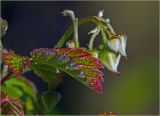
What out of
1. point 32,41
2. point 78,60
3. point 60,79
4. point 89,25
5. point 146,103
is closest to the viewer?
point 78,60

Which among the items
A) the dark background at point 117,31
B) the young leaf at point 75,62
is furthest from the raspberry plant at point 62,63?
the dark background at point 117,31

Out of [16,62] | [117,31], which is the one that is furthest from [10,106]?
[117,31]

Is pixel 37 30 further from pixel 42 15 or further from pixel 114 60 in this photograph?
pixel 114 60

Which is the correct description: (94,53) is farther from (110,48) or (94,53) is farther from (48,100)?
(48,100)

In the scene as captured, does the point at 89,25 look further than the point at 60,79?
Yes

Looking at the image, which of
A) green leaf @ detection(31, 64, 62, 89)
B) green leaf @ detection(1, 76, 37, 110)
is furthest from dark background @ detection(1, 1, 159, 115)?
green leaf @ detection(31, 64, 62, 89)

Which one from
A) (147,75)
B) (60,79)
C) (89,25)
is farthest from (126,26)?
(60,79)
